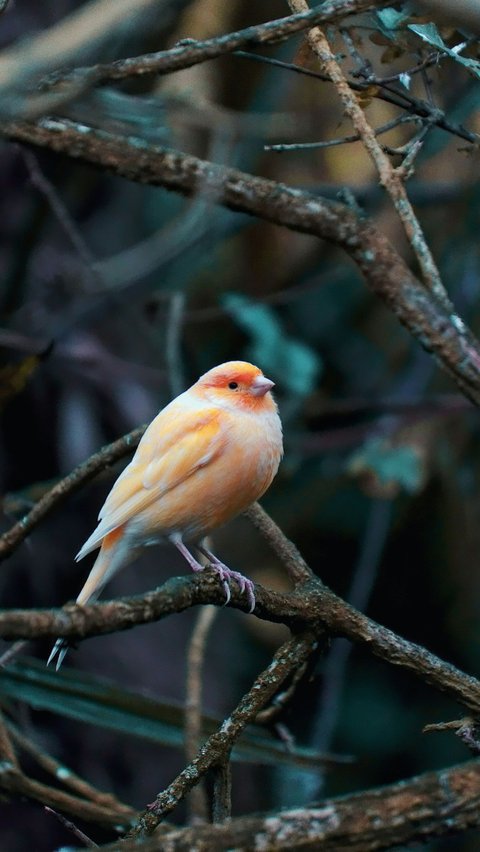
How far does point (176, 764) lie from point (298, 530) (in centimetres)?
179

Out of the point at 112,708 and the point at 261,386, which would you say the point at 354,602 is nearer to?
the point at 112,708

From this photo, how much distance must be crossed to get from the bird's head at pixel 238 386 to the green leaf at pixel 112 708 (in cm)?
120

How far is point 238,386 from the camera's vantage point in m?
3.79

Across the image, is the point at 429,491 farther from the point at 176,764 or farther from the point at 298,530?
the point at 176,764

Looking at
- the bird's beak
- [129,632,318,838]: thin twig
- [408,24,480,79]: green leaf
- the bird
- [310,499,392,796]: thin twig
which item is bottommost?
[310,499,392,796]: thin twig

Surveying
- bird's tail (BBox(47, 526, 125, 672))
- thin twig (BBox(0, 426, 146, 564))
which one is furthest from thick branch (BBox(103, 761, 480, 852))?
bird's tail (BBox(47, 526, 125, 672))

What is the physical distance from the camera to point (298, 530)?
7453 mm

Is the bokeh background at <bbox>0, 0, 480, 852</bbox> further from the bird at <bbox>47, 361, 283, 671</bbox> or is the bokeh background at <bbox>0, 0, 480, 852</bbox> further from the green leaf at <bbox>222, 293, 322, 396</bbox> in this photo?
the bird at <bbox>47, 361, 283, 671</bbox>

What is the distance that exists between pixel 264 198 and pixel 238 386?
638mm

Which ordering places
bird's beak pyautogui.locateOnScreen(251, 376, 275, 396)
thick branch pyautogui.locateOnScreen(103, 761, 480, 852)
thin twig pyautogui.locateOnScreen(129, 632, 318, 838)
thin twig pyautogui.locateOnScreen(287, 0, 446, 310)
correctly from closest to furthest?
thick branch pyautogui.locateOnScreen(103, 761, 480, 852)
thin twig pyautogui.locateOnScreen(129, 632, 318, 838)
thin twig pyautogui.locateOnScreen(287, 0, 446, 310)
bird's beak pyautogui.locateOnScreen(251, 376, 275, 396)

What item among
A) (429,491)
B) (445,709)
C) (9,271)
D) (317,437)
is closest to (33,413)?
(9,271)

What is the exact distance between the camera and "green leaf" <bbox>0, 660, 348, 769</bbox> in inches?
162

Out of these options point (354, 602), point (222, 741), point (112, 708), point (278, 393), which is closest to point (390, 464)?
point (354, 602)

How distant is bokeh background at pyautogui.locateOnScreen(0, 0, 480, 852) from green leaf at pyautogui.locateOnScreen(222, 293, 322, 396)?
0.6 inches
